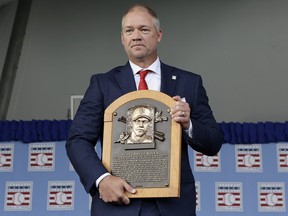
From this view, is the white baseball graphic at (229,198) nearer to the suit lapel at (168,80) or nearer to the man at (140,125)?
the suit lapel at (168,80)

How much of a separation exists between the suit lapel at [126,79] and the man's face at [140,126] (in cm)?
13

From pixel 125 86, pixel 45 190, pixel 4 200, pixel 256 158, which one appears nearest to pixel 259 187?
pixel 256 158

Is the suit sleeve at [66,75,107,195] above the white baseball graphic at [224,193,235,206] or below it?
above

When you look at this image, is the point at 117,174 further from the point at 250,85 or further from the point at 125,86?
the point at 250,85

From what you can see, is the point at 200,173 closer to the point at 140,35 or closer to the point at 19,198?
the point at 19,198

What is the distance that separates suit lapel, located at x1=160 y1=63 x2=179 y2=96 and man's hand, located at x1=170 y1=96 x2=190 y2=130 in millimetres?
135

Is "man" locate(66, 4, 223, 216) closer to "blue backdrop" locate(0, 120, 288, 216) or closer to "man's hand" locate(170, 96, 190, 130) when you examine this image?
"man's hand" locate(170, 96, 190, 130)

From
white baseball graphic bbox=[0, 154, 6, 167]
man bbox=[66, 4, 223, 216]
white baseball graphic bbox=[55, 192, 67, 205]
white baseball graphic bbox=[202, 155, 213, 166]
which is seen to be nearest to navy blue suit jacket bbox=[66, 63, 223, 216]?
man bbox=[66, 4, 223, 216]

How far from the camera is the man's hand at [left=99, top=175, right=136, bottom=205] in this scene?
1520 millimetres

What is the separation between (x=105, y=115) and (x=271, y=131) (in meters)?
2.28

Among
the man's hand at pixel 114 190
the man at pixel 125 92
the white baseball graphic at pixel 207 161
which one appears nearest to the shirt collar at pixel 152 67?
the man at pixel 125 92

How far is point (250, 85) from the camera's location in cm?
500

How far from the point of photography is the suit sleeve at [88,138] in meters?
1.57

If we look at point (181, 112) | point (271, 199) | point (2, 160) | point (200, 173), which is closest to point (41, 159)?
point (2, 160)
